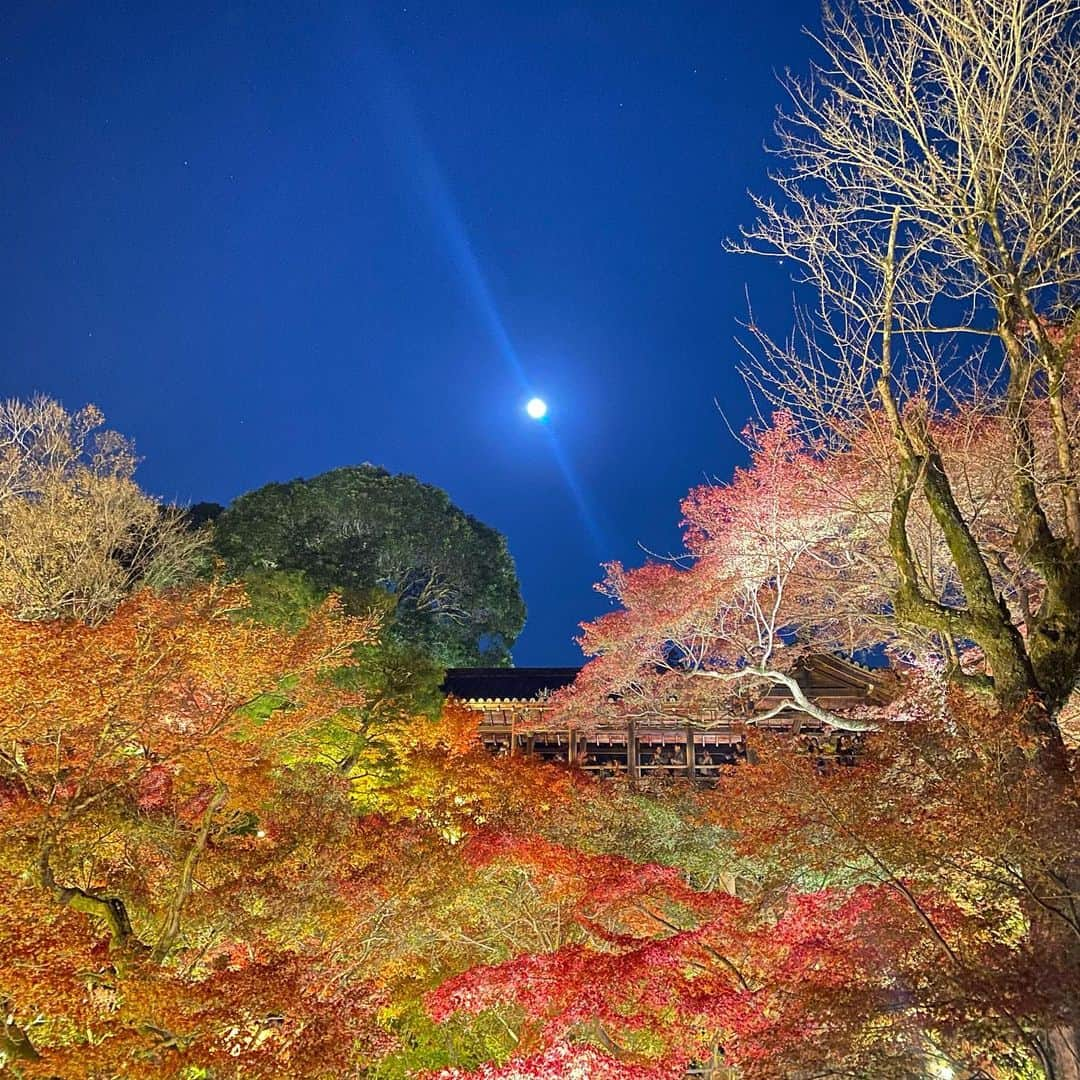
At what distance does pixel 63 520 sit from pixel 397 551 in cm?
777

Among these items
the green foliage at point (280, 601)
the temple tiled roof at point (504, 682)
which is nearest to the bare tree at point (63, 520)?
the green foliage at point (280, 601)

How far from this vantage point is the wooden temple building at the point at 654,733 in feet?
50.2

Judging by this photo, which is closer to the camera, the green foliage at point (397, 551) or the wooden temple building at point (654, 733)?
the wooden temple building at point (654, 733)

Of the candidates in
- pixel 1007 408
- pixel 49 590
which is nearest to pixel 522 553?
pixel 49 590

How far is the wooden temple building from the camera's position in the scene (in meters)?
15.3

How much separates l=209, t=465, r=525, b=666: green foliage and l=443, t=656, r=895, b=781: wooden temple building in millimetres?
3917

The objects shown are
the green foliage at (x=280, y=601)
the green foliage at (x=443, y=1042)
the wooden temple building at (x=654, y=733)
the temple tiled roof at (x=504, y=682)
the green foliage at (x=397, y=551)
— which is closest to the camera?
the green foliage at (x=443, y=1042)

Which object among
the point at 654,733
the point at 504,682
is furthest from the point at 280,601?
the point at 654,733

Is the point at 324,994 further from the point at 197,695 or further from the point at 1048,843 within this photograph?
the point at 1048,843

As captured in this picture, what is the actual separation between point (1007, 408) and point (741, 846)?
4229 mm

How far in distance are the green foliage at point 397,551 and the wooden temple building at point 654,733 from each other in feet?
12.9

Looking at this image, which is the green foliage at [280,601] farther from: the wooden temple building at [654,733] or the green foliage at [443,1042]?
the green foliage at [443,1042]

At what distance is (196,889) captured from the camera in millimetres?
7117

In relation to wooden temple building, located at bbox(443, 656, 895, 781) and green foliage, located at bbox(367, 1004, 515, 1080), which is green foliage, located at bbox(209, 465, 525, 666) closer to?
wooden temple building, located at bbox(443, 656, 895, 781)
